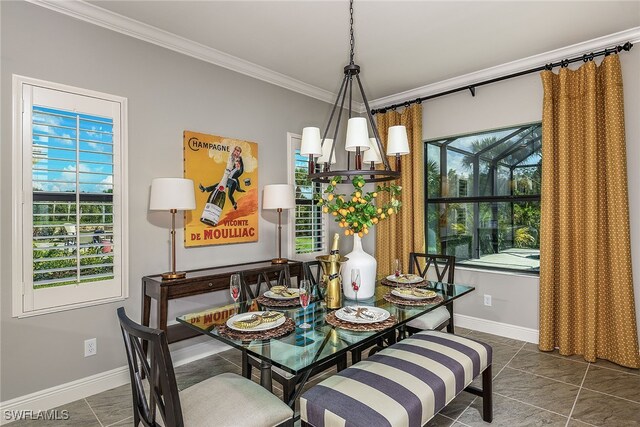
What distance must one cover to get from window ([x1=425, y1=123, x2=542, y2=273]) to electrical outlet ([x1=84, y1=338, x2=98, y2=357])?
11.7ft

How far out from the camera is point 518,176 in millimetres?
3621

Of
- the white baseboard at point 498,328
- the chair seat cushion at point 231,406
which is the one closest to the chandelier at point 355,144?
the chair seat cushion at point 231,406

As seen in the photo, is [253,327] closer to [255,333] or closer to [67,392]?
[255,333]

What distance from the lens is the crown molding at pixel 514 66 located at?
2.92m

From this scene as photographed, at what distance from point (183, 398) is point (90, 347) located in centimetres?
142

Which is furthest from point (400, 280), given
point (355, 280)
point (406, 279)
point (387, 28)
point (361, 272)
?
point (387, 28)

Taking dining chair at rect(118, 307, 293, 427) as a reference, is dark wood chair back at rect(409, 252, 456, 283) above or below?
above

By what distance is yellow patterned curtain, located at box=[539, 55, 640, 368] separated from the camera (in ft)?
9.31

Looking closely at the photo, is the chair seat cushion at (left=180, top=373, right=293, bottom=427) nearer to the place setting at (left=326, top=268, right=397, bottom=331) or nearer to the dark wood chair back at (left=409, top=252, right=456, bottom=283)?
the place setting at (left=326, top=268, right=397, bottom=331)

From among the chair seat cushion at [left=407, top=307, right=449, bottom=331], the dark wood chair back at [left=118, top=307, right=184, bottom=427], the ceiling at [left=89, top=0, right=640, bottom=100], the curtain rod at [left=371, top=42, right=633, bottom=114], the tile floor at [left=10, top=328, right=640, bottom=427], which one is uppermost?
the ceiling at [left=89, top=0, right=640, bottom=100]

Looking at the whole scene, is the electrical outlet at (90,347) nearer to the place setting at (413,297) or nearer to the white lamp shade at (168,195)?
the white lamp shade at (168,195)

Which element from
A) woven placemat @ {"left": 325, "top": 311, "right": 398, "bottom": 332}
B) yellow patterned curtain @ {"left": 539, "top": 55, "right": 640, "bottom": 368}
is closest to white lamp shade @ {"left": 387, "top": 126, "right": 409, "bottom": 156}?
woven placemat @ {"left": 325, "top": 311, "right": 398, "bottom": 332}

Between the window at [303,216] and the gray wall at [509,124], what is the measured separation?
1.60m

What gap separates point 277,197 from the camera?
133 inches
